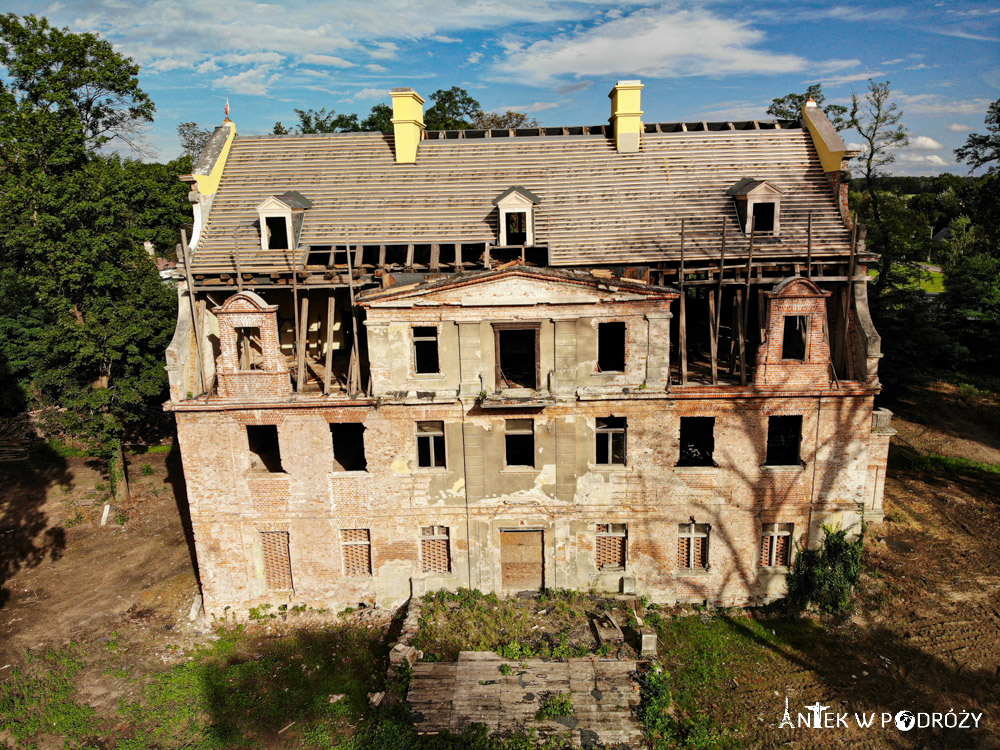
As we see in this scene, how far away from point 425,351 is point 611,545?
10.1 meters

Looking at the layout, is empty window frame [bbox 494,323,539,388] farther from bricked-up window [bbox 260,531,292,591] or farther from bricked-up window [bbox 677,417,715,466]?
bricked-up window [bbox 260,531,292,591]

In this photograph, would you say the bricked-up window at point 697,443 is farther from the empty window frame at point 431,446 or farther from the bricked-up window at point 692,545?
the empty window frame at point 431,446

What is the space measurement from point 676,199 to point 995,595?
1807 centimetres

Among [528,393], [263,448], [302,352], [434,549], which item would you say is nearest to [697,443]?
[528,393]

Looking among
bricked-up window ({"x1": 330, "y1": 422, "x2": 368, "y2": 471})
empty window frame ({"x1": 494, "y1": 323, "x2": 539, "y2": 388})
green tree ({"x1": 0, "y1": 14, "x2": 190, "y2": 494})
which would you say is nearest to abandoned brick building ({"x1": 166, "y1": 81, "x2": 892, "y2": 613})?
empty window frame ({"x1": 494, "y1": 323, "x2": 539, "y2": 388})

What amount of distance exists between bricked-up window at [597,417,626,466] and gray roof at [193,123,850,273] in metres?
5.65

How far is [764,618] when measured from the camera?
21234 mm

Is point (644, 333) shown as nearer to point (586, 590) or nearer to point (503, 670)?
point (586, 590)

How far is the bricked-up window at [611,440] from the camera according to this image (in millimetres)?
20828

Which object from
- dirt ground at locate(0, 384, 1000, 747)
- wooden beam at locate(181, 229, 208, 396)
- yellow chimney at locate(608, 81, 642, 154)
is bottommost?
dirt ground at locate(0, 384, 1000, 747)

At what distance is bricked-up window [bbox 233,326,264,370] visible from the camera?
73.7 feet

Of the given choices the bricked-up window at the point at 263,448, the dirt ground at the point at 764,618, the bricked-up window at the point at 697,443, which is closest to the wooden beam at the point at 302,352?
the bricked-up window at the point at 263,448

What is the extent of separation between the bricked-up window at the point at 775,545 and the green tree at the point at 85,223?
27.9 metres

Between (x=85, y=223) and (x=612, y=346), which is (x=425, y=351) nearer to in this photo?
(x=612, y=346)
